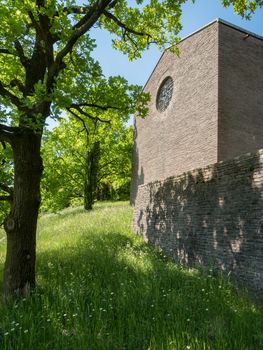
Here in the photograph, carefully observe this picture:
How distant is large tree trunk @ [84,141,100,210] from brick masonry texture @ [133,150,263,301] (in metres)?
13.8

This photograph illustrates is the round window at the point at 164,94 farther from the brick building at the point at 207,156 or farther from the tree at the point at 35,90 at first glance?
the tree at the point at 35,90

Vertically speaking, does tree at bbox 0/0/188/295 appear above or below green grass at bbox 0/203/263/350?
above

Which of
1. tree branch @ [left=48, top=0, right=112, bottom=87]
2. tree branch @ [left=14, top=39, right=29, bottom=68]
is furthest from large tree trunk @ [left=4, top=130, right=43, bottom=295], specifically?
tree branch @ [left=14, top=39, right=29, bottom=68]

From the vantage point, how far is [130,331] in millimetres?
4934

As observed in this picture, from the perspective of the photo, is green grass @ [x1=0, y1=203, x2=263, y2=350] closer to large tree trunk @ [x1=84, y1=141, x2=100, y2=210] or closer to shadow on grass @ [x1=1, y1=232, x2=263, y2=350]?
shadow on grass @ [x1=1, y1=232, x2=263, y2=350]

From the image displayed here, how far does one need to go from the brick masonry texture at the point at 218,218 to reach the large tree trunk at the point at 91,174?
13.8 m

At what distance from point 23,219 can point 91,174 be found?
1904cm

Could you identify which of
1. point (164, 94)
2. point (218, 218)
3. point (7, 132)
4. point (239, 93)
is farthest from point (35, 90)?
point (164, 94)

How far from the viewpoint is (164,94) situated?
19766mm

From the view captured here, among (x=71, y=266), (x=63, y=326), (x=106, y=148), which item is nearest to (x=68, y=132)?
(x=106, y=148)

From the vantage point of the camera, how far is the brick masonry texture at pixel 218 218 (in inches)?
279

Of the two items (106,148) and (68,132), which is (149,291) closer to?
(68,132)

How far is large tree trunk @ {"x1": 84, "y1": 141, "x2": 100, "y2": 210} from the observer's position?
25141 mm

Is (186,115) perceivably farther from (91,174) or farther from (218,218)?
(91,174)
